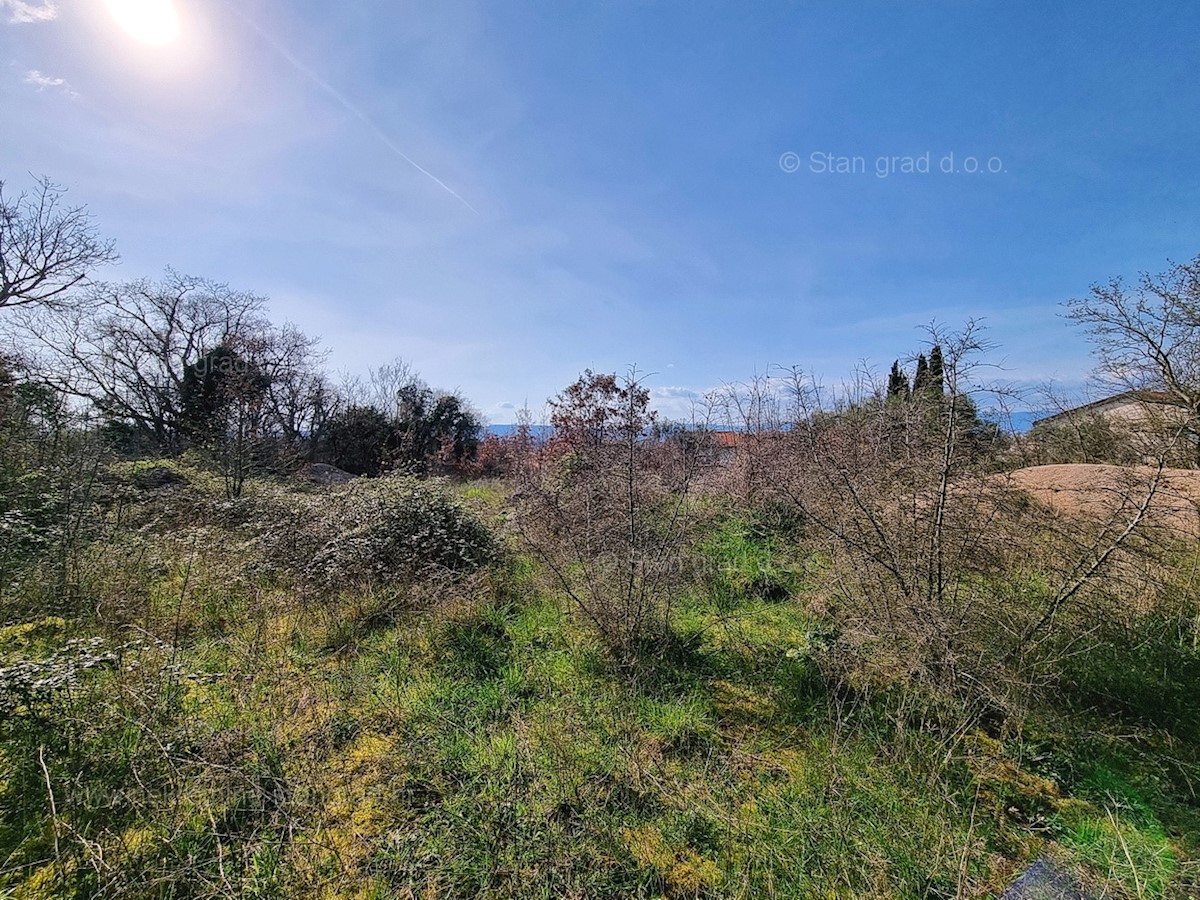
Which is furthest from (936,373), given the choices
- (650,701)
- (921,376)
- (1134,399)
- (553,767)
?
(1134,399)

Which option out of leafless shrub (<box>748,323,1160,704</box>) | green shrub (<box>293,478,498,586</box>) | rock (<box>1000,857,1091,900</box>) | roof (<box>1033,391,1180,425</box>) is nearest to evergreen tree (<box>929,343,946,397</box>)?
leafless shrub (<box>748,323,1160,704</box>)

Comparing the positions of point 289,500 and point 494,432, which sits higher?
point 494,432

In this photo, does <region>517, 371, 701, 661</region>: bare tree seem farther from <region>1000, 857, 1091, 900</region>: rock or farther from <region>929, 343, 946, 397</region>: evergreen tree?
<region>1000, 857, 1091, 900</region>: rock

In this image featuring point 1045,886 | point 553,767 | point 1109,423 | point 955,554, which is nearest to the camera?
point 1045,886

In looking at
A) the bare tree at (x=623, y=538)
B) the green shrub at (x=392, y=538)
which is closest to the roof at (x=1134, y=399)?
the bare tree at (x=623, y=538)

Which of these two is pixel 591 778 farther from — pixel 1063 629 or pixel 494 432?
pixel 494 432

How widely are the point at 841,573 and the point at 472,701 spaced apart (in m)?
2.82

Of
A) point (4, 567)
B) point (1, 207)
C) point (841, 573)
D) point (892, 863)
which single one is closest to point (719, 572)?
point (841, 573)

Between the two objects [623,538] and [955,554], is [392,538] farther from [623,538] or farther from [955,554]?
[955,554]

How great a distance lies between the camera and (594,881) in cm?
196

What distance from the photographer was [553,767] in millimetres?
2586

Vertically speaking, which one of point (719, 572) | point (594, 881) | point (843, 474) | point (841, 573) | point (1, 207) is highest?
point (1, 207)

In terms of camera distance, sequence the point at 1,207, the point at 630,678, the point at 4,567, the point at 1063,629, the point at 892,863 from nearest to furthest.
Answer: the point at 892,863
the point at 1063,629
the point at 630,678
the point at 4,567
the point at 1,207

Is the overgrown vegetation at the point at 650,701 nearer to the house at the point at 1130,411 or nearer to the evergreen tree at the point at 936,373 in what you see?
the evergreen tree at the point at 936,373
